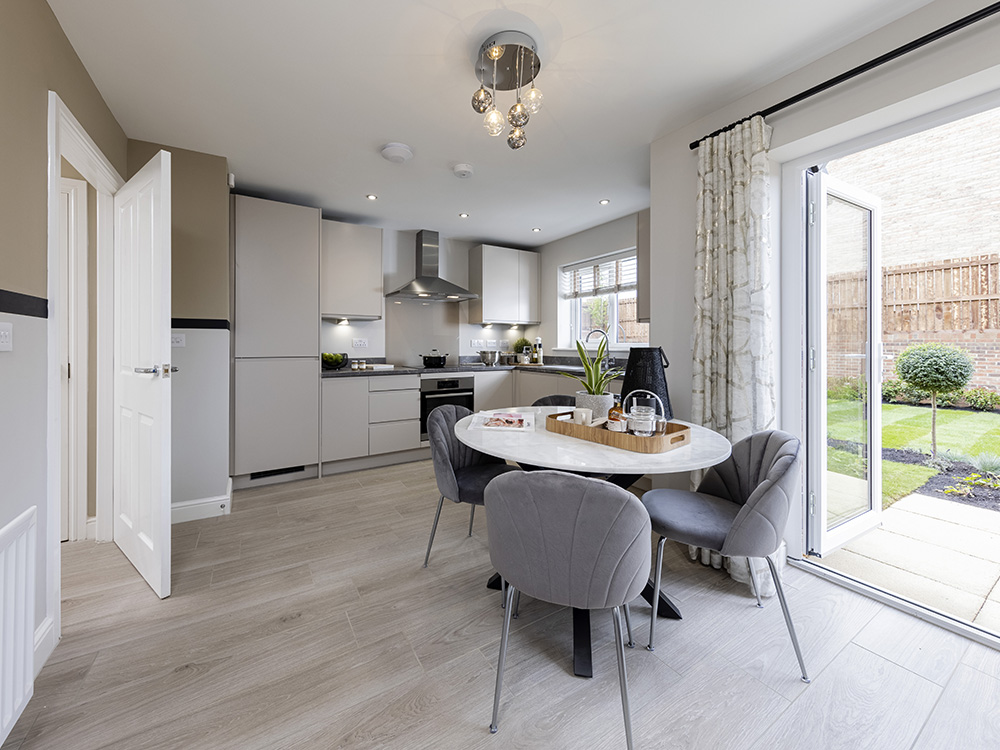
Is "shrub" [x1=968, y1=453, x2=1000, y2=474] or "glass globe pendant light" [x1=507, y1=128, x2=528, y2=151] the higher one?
"glass globe pendant light" [x1=507, y1=128, x2=528, y2=151]

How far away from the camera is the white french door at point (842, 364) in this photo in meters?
2.22

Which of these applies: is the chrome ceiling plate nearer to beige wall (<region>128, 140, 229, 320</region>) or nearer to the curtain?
the curtain

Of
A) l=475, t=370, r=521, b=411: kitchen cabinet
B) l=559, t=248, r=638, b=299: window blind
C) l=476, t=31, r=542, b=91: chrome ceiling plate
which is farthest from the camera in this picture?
l=475, t=370, r=521, b=411: kitchen cabinet

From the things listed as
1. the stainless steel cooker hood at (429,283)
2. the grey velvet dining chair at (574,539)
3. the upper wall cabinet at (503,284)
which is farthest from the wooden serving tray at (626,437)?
the upper wall cabinet at (503,284)

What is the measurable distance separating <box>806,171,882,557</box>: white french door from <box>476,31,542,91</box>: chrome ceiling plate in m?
1.54

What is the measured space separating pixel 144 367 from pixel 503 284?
3.70 meters

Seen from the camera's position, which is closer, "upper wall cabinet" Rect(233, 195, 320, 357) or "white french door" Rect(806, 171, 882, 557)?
"white french door" Rect(806, 171, 882, 557)

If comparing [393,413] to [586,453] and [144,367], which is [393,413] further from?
[586,453]

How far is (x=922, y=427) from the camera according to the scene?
2371 mm

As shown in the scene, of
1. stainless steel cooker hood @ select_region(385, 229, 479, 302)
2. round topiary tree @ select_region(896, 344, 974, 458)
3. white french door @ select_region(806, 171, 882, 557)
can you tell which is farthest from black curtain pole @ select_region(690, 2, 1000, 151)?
stainless steel cooker hood @ select_region(385, 229, 479, 302)

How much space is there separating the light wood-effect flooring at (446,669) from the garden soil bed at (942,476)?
34.5 inches

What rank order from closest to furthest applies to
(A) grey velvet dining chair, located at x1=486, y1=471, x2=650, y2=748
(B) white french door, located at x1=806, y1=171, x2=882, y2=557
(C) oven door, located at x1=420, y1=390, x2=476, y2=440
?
(A) grey velvet dining chair, located at x1=486, y1=471, x2=650, y2=748 → (B) white french door, located at x1=806, y1=171, x2=882, y2=557 → (C) oven door, located at x1=420, y1=390, x2=476, y2=440

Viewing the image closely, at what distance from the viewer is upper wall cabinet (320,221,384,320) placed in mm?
4039

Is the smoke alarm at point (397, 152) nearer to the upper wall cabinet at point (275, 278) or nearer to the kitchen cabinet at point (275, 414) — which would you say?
the upper wall cabinet at point (275, 278)
